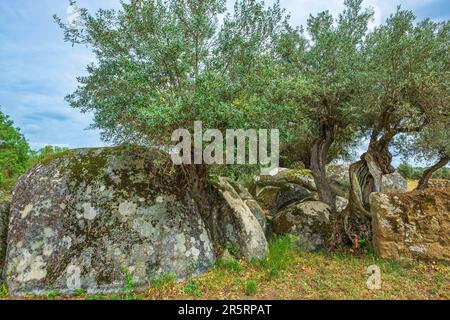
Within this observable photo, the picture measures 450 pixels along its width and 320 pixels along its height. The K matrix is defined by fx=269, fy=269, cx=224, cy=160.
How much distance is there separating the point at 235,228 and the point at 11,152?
2053 cm

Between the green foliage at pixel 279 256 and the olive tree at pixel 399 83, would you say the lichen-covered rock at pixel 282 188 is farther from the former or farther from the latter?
the green foliage at pixel 279 256

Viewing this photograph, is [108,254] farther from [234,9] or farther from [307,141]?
[307,141]

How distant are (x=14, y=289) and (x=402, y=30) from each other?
13.6 m

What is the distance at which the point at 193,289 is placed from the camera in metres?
6.31

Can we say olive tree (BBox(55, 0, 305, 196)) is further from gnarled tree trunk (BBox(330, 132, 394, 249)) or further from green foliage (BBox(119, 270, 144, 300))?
gnarled tree trunk (BBox(330, 132, 394, 249))

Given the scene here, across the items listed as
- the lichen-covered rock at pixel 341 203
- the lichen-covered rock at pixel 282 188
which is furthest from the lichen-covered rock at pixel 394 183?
the lichen-covered rock at pixel 282 188

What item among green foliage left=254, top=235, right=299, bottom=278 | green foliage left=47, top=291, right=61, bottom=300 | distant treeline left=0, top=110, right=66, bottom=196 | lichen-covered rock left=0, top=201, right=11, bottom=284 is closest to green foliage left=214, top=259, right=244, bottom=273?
green foliage left=254, top=235, right=299, bottom=278

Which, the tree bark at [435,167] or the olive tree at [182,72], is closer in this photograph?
the olive tree at [182,72]

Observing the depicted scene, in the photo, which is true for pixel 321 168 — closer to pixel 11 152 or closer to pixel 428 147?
pixel 428 147

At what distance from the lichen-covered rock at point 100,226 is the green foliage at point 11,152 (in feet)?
50.8

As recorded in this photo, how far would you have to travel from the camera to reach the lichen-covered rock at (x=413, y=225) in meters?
8.17

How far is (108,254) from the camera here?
6637 millimetres

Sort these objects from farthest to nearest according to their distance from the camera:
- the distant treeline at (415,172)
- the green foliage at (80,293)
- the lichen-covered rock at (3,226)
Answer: the distant treeline at (415,172) < the lichen-covered rock at (3,226) < the green foliage at (80,293)

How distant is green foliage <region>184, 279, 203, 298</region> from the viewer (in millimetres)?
6154
